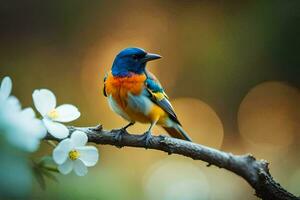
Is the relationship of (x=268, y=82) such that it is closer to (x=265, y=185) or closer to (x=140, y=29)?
(x=140, y=29)

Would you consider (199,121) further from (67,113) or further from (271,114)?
(67,113)

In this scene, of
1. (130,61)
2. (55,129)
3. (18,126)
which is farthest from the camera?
(130,61)

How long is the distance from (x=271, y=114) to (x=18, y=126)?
3745 millimetres

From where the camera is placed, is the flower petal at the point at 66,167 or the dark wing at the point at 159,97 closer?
the flower petal at the point at 66,167

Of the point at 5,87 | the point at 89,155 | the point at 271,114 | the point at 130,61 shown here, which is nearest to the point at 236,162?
the point at 89,155

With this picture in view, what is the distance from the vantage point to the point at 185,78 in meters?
3.78

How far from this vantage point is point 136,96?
1.41 m

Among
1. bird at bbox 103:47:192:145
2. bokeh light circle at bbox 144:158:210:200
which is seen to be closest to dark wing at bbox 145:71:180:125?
bird at bbox 103:47:192:145

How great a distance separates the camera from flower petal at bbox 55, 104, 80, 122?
1.66 ft

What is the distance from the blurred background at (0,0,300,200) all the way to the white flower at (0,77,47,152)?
9.55 ft

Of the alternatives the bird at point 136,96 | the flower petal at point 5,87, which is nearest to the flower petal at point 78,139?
the flower petal at point 5,87

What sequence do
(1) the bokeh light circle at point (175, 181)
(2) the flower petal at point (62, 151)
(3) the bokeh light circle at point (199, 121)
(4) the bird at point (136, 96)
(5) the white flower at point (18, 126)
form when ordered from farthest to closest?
(3) the bokeh light circle at point (199, 121) < (1) the bokeh light circle at point (175, 181) < (4) the bird at point (136, 96) < (2) the flower petal at point (62, 151) < (5) the white flower at point (18, 126)

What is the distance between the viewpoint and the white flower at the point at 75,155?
17.5 inches

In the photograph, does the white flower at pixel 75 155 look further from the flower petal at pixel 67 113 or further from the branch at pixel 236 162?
the branch at pixel 236 162
